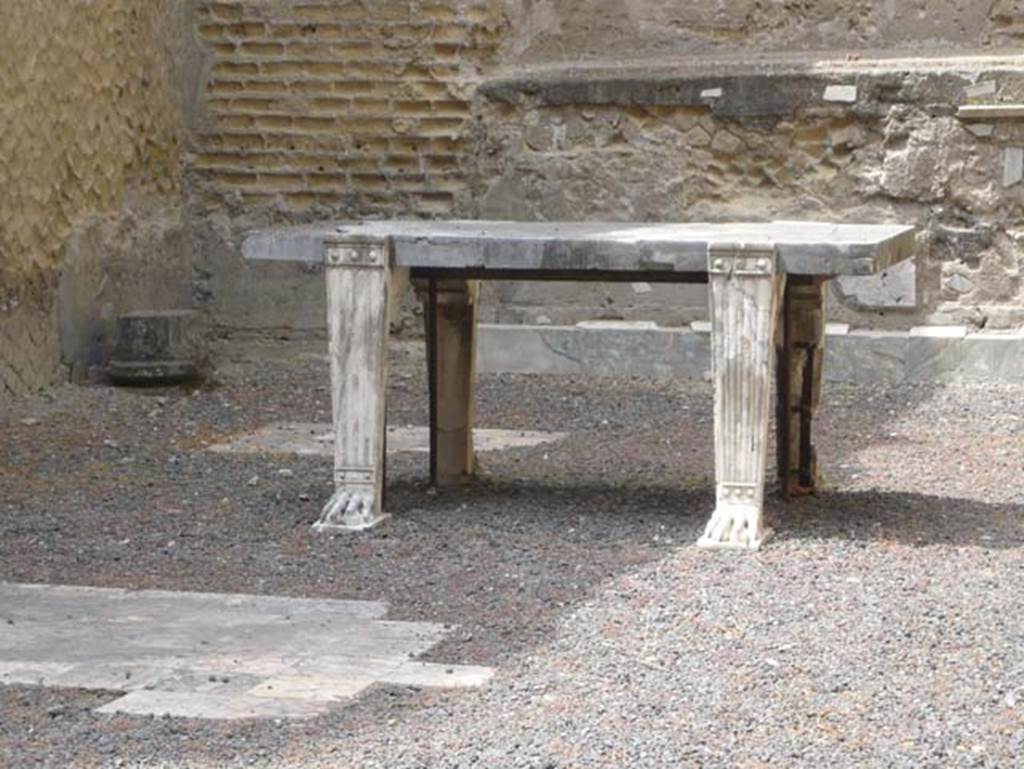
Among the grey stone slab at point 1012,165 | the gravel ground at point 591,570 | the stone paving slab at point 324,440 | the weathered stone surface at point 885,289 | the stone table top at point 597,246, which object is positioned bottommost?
the gravel ground at point 591,570

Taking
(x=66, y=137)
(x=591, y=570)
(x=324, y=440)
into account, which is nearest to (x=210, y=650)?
(x=591, y=570)

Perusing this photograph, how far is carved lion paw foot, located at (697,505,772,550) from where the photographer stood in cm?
577

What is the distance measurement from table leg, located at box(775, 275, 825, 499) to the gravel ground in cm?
12

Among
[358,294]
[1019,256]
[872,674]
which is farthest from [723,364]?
Answer: [1019,256]

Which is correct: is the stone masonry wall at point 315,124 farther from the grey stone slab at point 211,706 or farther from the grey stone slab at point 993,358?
the grey stone slab at point 211,706

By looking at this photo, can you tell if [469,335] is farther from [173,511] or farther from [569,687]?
[569,687]

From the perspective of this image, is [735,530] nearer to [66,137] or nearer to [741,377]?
[741,377]

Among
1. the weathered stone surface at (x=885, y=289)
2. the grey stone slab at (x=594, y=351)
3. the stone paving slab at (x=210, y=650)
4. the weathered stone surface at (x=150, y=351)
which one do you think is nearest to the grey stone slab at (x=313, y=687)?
the stone paving slab at (x=210, y=650)

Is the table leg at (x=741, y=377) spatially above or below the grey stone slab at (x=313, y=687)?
above

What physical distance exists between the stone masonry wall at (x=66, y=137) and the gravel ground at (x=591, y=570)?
0.45 m

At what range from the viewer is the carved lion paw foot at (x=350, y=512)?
6148 mm

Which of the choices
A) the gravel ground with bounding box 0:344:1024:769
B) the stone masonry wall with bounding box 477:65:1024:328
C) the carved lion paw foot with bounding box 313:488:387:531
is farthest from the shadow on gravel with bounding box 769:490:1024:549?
the stone masonry wall with bounding box 477:65:1024:328

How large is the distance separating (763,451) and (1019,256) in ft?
12.9

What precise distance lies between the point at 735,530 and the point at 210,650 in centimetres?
181
